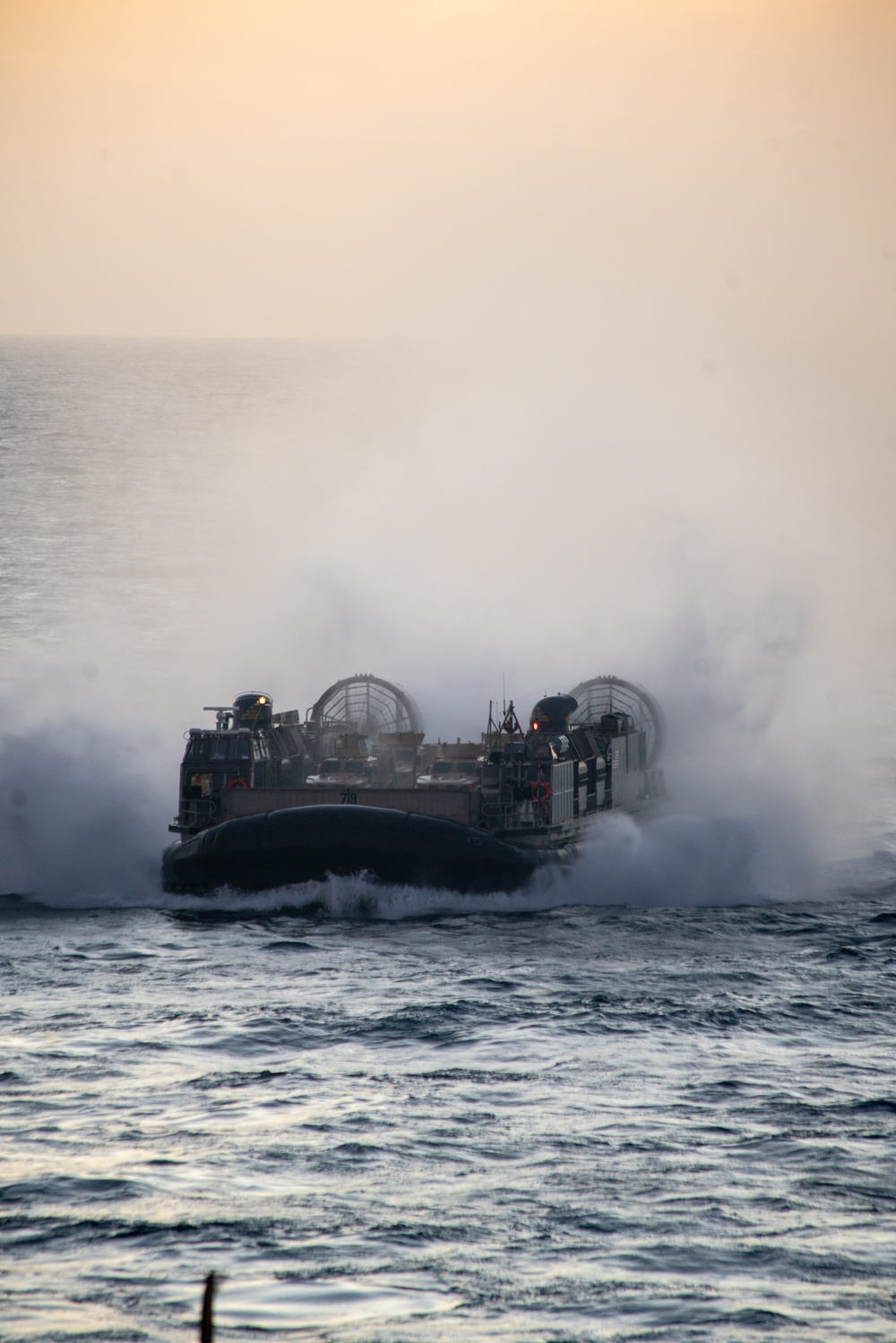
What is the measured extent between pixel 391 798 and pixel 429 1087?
11.2 metres

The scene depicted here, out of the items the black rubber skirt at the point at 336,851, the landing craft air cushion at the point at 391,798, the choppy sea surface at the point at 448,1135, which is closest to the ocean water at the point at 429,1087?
the choppy sea surface at the point at 448,1135

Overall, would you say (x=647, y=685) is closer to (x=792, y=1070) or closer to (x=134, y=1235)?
(x=792, y=1070)

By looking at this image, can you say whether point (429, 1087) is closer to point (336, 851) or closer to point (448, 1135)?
point (448, 1135)

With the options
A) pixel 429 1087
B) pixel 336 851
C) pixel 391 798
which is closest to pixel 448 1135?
pixel 429 1087

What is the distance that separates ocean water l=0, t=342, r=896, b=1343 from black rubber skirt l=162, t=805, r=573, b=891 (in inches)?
15.5

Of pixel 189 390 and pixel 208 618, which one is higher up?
pixel 189 390

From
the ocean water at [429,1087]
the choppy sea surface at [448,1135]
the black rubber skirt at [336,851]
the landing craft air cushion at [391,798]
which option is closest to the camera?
the choppy sea surface at [448,1135]

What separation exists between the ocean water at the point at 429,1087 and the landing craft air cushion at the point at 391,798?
0.58 meters

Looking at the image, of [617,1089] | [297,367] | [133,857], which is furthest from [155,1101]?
[297,367]

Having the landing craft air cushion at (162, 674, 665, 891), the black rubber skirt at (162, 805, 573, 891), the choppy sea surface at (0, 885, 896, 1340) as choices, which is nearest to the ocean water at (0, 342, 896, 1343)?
the choppy sea surface at (0, 885, 896, 1340)

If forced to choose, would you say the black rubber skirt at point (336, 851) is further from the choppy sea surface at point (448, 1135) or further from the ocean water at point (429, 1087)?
the choppy sea surface at point (448, 1135)

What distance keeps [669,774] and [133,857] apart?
13214 mm

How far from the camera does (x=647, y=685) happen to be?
4050cm

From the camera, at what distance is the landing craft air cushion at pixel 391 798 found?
27219 millimetres
